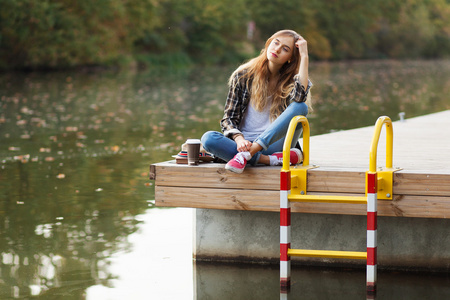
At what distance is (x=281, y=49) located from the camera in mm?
5684

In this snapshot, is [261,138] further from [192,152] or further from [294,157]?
[192,152]

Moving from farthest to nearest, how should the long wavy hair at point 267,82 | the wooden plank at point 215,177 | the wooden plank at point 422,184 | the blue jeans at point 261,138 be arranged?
1. the long wavy hair at point 267,82
2. the blue jeans at point 261,138
3. the wooden plank at point 215,177
4. the wooden plank at point 422,184

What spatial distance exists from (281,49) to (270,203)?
1.13 m

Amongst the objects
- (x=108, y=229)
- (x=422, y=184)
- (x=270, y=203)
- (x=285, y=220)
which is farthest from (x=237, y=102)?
(x=108, y=229)

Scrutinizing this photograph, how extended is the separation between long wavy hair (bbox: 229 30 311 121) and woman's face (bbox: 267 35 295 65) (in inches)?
1.4

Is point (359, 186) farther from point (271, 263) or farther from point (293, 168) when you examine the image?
point (271, 263)

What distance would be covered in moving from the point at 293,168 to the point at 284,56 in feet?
2.80

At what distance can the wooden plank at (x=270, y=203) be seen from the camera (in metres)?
4.92

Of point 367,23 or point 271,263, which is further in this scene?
point 367,23

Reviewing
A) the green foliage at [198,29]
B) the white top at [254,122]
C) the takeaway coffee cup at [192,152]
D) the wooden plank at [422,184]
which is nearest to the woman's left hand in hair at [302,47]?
→ the white top at [254,122]

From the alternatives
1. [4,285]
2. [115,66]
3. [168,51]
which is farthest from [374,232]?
[168,51]

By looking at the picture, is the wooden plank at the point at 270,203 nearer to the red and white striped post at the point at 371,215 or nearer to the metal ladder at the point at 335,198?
the metal ladder at the point at 335,198

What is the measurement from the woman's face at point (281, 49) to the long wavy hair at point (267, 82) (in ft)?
0.12

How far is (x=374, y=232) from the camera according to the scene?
4.77 meters
